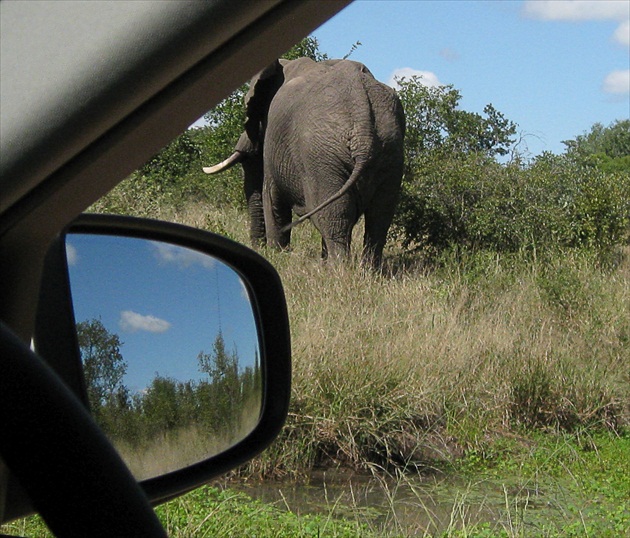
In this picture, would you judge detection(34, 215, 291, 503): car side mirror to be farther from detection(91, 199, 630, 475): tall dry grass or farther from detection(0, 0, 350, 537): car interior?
detection(91, 199, 630, 475): tall dry grass

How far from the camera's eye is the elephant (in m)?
8.24

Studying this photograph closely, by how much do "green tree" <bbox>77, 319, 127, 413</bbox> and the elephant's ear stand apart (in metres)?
8.60

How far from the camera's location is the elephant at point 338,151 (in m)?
8.24

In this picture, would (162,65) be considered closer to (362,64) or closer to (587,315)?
(587,315)

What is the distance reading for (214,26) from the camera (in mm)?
779

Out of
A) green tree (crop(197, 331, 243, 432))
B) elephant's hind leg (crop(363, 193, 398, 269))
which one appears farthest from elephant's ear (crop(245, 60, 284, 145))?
green tree (crop(197, 331, 243, 432))

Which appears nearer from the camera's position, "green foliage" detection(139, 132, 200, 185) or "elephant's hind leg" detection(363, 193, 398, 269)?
"elephant's hind leg" detection(363, 193, 398, 269)

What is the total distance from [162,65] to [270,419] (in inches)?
34.0

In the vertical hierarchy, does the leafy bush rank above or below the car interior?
above

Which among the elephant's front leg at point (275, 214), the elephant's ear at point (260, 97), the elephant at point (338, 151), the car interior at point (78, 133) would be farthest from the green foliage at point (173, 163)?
the car interior at point (78, 133)

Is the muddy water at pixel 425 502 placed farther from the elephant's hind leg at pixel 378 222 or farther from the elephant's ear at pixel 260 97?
the elephant's ear at pixel 260 97

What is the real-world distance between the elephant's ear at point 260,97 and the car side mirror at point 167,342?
826cm

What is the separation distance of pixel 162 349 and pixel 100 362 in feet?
0.49

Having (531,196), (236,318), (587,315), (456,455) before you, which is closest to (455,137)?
(531,196)
